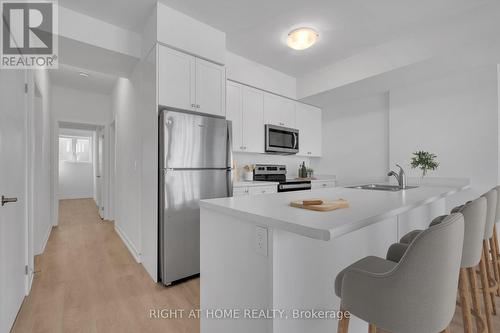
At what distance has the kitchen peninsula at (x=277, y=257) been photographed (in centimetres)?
99

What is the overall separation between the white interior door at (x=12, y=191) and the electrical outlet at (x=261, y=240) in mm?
→ 1557

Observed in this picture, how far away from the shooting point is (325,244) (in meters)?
1.27

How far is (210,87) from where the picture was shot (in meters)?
2.65

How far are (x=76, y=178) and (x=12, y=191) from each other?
8.53 meters

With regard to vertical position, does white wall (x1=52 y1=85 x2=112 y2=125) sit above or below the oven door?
above

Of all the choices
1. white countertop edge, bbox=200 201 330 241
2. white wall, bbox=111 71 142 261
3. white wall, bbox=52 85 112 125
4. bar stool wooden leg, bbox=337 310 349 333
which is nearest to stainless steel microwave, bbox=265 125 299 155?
white wall, bbox=111 71 142 261

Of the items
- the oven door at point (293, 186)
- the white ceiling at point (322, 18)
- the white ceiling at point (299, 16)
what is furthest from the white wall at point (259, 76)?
the oven door at point (293, 186)

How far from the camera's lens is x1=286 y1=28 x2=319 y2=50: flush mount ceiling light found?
2584mm

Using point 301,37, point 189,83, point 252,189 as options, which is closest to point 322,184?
point 252,189

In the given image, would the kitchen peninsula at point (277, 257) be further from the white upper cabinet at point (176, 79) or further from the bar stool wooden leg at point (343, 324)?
the white upper cabinet at point (176, 79)

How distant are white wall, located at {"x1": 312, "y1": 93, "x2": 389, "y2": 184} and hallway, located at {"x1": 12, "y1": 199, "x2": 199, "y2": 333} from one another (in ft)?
10.3

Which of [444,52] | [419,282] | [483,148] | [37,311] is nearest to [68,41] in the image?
[37,311]

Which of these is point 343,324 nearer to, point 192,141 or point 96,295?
point 192,141

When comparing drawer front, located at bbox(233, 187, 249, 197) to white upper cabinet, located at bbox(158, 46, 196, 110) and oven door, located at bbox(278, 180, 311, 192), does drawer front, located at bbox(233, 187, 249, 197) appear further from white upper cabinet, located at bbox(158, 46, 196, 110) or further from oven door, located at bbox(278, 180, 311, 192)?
white upper cabinet, located at bbox(158, 46, 196, 110)
